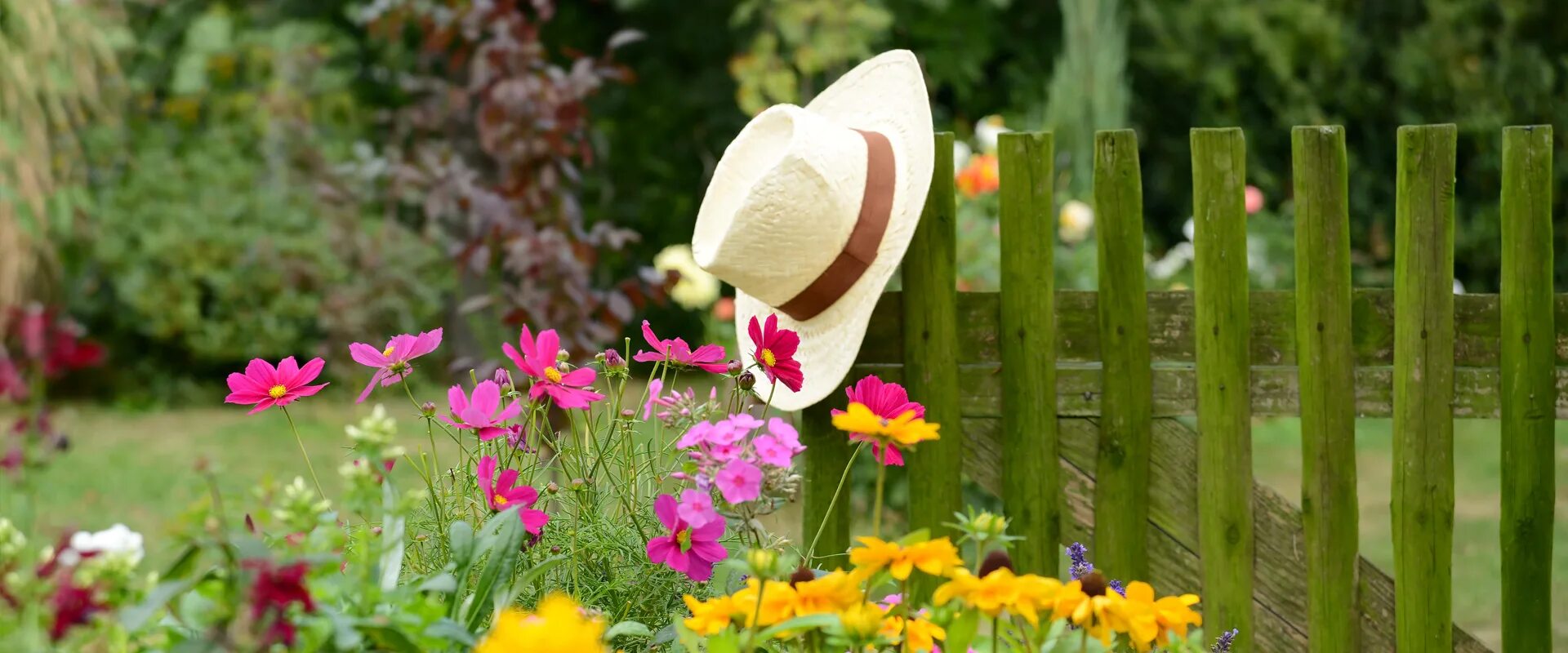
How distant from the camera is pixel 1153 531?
8.21 ft

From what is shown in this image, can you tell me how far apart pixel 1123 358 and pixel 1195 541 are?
36cm

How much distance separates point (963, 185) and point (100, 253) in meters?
5.13

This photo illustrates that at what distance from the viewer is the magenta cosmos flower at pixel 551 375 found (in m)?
1.39

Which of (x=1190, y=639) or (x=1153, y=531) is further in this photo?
(x=1153, y=531)

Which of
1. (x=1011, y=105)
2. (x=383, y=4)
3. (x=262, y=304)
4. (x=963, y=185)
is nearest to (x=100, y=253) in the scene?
(x=262, y=304)

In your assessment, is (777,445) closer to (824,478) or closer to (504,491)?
(504,491)

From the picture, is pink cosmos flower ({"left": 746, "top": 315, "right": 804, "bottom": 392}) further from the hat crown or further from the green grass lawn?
the green grass lawn

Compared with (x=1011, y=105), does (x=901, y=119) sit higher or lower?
higher

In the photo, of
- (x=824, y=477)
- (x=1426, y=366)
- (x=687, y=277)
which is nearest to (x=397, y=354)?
(x=824, y=477)

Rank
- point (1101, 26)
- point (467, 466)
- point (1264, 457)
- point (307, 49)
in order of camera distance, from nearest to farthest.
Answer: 1. point (467, 466)
2. point (1264, 457)
3. point (1101, 26)
4. point (307, 49)

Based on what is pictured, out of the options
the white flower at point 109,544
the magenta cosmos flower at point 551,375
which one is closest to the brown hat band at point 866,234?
the magenta cosmos flower at point 551,375

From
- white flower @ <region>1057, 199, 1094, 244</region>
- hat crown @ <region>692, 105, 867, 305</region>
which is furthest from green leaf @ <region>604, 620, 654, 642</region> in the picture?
white flower @ <region>1057, 199, 1094, 244</region>

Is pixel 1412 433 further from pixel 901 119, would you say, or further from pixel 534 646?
pixel 534 646

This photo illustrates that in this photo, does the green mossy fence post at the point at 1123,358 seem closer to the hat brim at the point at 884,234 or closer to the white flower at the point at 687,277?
the hat brim at the point at 884,234
